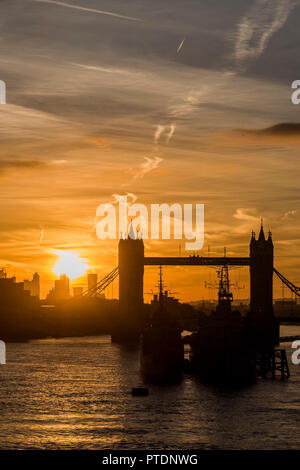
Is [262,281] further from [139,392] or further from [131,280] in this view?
[139,392]

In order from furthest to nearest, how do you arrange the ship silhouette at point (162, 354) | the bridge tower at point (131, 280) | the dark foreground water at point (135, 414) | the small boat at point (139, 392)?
the bridge tower at point (131, 280) → the ship silhouette at point (162, 354) → the small boat at point (139, 392) → the dark foreground water at point (135, 414)

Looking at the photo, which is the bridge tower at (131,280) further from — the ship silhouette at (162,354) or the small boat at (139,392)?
the small boat at (139,392)

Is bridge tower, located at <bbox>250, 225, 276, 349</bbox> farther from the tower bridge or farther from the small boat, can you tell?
the small boat

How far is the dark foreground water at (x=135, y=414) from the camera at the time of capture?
158 ft

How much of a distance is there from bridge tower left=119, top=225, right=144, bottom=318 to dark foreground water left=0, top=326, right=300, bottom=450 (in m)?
94.7

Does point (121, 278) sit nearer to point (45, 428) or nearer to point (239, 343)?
point (239, 343)

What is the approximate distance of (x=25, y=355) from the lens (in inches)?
4769

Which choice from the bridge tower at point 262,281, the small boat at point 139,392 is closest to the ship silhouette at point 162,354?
the small boat at point 139,392

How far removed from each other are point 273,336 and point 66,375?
80461mm

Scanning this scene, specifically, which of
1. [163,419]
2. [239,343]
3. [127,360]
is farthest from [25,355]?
[163,419]

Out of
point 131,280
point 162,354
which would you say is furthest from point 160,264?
point 162,354

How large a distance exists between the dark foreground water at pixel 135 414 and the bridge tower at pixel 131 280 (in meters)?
94.7

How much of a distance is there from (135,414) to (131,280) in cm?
13338

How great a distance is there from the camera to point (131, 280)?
19138 cm
